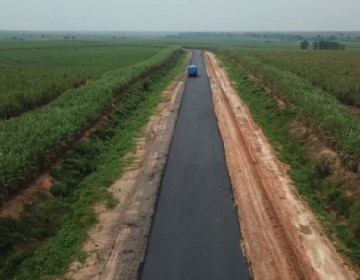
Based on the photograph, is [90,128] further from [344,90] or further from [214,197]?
[344,90]

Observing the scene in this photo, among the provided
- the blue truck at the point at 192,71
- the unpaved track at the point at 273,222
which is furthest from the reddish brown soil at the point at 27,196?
the blue truck at the point at 192,71

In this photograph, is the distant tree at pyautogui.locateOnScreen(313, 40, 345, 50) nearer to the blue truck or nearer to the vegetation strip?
the blue truck

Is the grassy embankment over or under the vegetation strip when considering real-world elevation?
over

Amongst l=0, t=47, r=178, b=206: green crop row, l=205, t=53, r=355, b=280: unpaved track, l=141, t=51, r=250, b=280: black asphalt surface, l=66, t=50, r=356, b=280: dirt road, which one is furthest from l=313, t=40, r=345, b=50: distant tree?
l=66, t=50, r=356, b=280: dirt road

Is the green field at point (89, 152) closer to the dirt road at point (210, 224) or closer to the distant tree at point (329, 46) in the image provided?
the dirt road at point (210, 224)

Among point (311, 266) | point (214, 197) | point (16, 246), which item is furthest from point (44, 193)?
point (311, 266)

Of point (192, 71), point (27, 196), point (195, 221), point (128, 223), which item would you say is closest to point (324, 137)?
point (195, 221)
